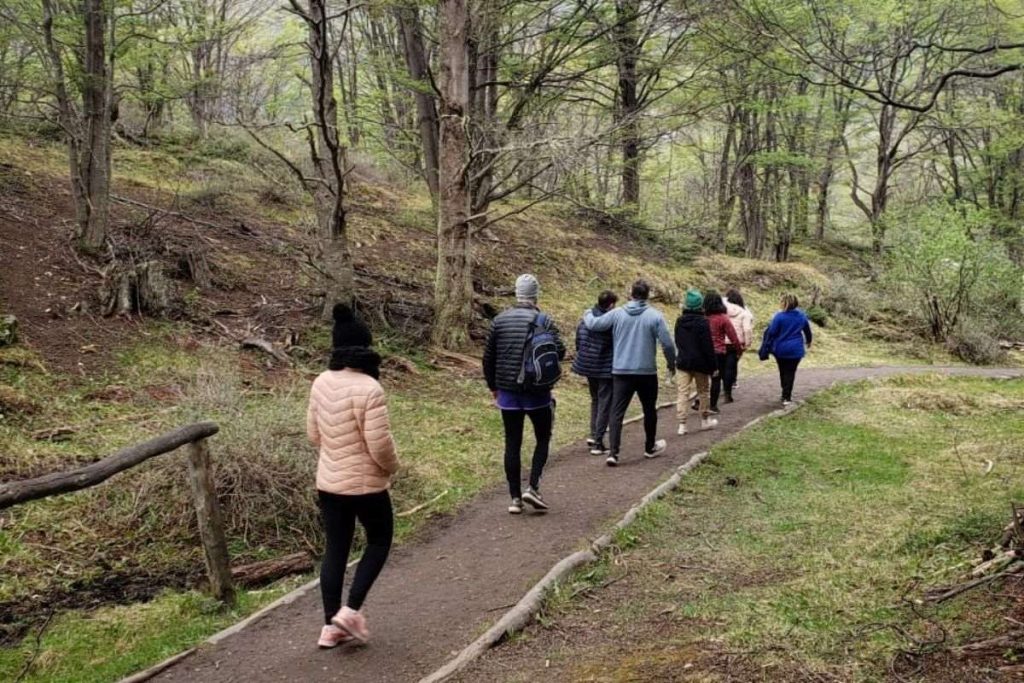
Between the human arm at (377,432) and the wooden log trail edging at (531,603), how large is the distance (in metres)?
1.19

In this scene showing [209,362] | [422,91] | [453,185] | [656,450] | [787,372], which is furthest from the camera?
[422,91]

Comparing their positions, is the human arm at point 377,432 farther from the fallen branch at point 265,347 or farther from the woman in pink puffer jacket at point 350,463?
the fallen branch at point 265,347

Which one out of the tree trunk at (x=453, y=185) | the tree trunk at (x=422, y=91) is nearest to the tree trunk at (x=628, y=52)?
the tree trunk at (x=453, y=185)

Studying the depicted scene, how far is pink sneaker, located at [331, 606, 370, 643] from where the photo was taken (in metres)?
4.45

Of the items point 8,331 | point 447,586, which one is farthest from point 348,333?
point 8,331

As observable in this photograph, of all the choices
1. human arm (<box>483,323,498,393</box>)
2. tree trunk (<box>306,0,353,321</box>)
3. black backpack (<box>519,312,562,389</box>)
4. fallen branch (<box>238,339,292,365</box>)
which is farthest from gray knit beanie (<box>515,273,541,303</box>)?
fallen branch (<box>238,339,292,365</box>)

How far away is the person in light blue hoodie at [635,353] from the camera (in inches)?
320

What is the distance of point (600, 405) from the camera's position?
9.04 m

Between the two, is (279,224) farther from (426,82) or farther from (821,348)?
(821,348)

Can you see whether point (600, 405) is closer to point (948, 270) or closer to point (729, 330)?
point (729, 330)

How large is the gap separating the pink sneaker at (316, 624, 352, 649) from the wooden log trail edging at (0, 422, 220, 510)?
1.60m

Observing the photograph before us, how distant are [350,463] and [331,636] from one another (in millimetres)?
1115

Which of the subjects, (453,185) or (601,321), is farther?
(453,185)

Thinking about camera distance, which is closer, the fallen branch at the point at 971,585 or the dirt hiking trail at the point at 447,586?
the fallen branch at the point at 971,585
